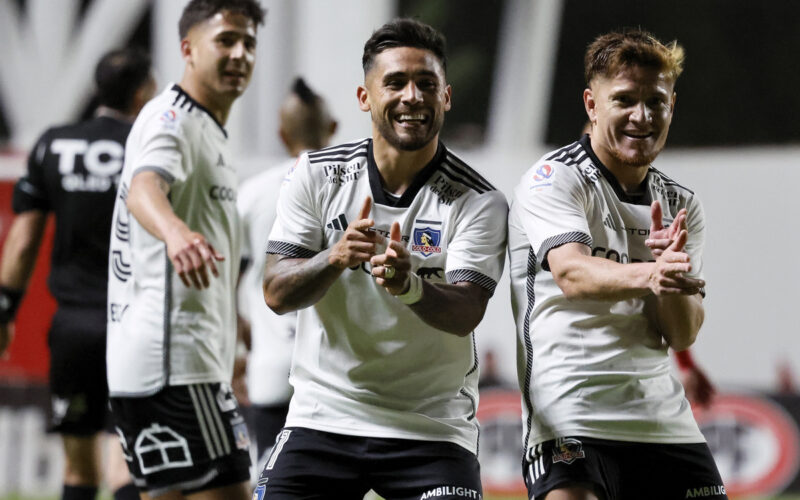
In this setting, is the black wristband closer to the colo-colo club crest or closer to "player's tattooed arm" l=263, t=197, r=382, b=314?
"player's tattooed arm" l=263, t=197, r=382, b=314

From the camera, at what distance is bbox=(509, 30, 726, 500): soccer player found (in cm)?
327

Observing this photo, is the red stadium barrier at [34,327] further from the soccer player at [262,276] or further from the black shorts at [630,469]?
the black shorts at [630,469]

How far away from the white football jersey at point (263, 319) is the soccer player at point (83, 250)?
0.66 m

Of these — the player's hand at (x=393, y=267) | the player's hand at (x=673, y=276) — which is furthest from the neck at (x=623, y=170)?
the player's hand at (x=393, y=267)

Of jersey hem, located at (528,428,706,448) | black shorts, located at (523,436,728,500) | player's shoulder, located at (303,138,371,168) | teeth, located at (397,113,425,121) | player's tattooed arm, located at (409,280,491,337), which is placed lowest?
black shorts, located at (523,436,728,500)

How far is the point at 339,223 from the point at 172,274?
3.03 ft

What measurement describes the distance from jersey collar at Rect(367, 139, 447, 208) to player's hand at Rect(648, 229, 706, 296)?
2.58 feet

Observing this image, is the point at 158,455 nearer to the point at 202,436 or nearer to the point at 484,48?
the point at 202,436

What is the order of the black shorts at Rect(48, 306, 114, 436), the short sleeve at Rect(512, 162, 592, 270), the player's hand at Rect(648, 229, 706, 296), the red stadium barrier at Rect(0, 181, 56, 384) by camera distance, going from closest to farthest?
the player's hand at Rect(648, 229, 706, 296), the short sleeve at Rect(512, 162, 592, 270), the black shorts at Rect(48, 306, 114, 436), the red stadium barrier at Rect(0, 181, 56, 384)

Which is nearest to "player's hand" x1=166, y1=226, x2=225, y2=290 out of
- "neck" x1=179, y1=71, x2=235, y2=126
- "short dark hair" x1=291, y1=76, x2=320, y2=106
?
"neck" x1=179, y1=71, x2=235, y2=126

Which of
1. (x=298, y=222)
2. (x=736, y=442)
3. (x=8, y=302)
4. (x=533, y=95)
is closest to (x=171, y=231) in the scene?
(x=298, y=222)

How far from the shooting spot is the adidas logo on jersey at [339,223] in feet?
10.8

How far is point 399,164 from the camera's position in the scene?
335cm

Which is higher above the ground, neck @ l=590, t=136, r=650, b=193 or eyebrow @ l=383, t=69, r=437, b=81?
eyebrow @ l=383, t=69, r=437, b=81
